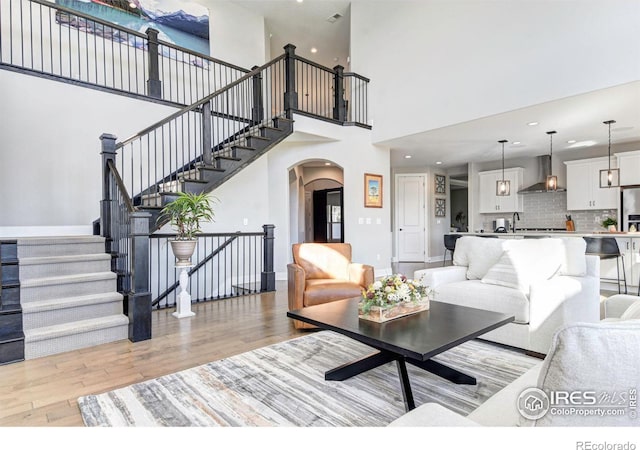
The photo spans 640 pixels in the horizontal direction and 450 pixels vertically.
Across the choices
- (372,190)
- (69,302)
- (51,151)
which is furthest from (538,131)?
(51,151)

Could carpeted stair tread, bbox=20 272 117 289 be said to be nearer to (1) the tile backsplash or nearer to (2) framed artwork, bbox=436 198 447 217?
(1) the tile backsplash

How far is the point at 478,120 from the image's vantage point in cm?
525

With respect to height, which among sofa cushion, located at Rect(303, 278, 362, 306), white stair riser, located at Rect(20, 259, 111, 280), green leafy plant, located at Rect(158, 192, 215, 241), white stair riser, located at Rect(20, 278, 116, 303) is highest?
green leafy plant, located at Rect(158, 192, 215, 241)

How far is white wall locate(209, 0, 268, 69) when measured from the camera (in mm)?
6598

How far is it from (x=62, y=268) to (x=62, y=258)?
106mm

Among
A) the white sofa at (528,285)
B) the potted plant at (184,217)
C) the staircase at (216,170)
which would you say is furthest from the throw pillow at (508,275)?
the staircase at (216,170)

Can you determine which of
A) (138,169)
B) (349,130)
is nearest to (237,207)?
(138,169)

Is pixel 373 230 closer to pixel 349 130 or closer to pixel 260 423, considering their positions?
pixel 349 130

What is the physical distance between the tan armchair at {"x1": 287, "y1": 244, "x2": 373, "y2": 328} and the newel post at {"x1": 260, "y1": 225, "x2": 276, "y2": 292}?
1591mm

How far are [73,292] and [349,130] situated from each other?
5.19 meters

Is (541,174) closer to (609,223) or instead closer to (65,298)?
(609,223)

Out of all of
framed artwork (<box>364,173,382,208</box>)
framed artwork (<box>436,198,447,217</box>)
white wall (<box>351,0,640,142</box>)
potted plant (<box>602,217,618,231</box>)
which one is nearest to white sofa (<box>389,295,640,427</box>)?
white wall (<box>351,0,640,142</box>)

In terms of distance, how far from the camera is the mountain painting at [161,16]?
535 cm
